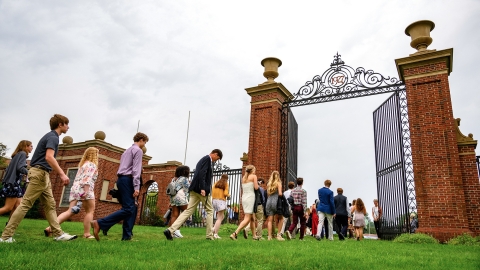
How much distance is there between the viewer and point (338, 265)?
3641 millimetres

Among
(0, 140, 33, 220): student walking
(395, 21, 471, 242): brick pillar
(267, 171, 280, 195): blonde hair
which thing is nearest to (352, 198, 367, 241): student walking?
(395, 21, 471, 242): brick pillar

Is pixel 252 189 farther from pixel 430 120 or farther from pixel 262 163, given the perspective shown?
pixel 430 120

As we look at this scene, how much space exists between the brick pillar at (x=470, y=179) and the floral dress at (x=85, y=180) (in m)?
9.45

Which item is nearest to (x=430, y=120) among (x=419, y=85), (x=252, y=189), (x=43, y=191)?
(x=419, y=85)

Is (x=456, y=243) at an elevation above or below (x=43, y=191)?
below

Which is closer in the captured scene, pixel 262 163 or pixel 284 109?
pixel 262 163

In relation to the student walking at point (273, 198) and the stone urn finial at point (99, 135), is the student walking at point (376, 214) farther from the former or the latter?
the stone urn finial at point (99, 135)

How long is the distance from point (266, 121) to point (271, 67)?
2.29 meters

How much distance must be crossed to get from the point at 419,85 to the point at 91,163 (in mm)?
9474

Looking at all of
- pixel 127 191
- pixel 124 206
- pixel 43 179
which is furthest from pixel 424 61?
pixel 43 179

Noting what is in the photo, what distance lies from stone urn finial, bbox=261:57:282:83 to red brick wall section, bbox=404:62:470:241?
4763 millimetres

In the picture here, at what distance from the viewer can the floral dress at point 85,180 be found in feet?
19.4

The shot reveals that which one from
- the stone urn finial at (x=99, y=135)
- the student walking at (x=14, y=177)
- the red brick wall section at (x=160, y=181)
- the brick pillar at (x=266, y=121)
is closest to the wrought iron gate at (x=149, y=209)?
the red brick wall section at (x=160, y=181)

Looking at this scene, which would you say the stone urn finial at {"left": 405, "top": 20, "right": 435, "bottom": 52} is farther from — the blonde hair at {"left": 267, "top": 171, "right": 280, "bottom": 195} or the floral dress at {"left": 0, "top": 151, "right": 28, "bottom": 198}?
the floral dress at {"left": 0, "top": 151, "right": 28, "bottom": 198}
